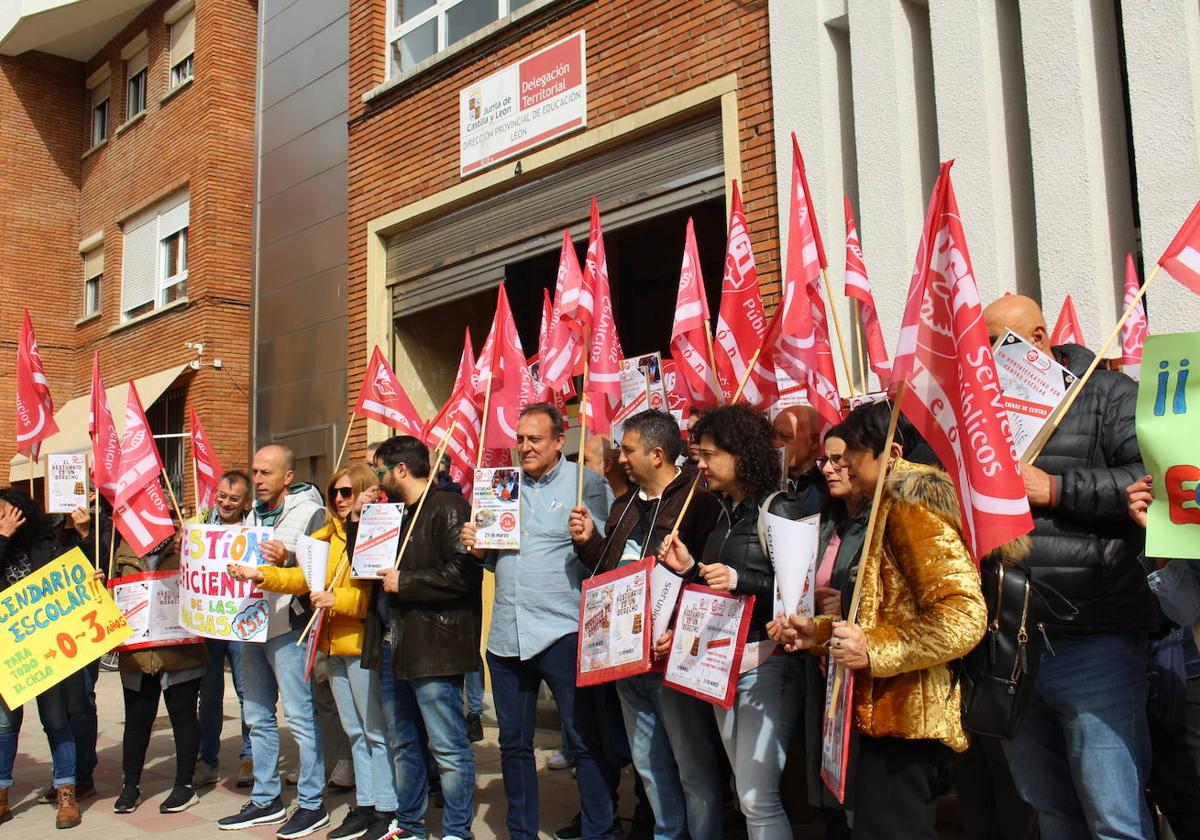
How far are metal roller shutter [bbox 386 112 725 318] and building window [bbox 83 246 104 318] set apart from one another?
10.5 metres

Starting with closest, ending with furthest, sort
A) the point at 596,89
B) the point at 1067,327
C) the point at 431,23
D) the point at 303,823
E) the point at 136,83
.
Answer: the point at 303,823
the point at 1067,327
the point at 596,89
the point at 431,23
the point at 136,83

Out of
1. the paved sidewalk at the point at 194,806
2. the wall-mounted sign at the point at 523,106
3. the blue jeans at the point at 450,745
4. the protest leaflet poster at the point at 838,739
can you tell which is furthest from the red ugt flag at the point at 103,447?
the protest leaflet poster at the point at 838,739

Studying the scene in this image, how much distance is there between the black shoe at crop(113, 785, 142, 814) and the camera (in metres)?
6.05

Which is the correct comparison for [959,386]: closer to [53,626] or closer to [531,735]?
[531,735]

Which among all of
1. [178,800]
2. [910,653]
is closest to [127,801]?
[178,800]

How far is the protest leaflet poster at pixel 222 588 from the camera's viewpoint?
555cm

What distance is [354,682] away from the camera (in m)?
5.26

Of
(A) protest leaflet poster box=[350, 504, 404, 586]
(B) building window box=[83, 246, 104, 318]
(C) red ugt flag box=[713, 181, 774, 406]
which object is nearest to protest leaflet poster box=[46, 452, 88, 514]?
(A) protest leaflet poster box=[350, 504, 404, 586]

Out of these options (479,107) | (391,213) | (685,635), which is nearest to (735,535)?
(685,635)

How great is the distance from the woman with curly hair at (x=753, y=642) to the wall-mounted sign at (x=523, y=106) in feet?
19.7

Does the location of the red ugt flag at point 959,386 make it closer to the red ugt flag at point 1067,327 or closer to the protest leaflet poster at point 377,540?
the protest leaflet poster at point 377,540

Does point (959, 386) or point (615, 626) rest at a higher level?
point (959, 386)

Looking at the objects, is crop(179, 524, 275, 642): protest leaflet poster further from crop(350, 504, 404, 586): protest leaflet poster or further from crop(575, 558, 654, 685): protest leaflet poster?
crop(575, 558, 654, 685): protest leaflet poster

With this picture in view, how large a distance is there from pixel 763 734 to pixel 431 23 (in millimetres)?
9586
